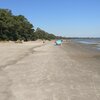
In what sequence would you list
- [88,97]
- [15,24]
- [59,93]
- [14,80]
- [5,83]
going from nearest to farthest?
1. [88,97]
2. [59,93]
3. [5,83]
4. [14,80]
5. [15,24]

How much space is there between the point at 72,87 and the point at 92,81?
171 centimetres

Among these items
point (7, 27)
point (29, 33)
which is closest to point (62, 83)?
point (7, 27)

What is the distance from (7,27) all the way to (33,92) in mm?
81237

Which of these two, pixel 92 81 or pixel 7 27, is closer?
pixel 92 81

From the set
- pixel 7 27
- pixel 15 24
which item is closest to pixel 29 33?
pixel 15 24

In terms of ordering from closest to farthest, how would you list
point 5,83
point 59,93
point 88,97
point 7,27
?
1. point 88,97
2. point 59,93
3. point 5,83
4. point 7,27

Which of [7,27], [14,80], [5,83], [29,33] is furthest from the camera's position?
[29,33]

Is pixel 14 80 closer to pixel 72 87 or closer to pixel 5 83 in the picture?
pixel 5 83

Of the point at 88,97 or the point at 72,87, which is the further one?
the point at 72,87

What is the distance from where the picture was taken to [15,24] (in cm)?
9981

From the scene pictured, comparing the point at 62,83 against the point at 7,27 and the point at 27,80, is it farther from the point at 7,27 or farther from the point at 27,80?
the point at 7,27

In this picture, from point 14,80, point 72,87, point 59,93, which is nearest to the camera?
point 59,93

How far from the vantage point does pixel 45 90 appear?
10.3m

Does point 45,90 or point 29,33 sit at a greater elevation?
point 45,90
